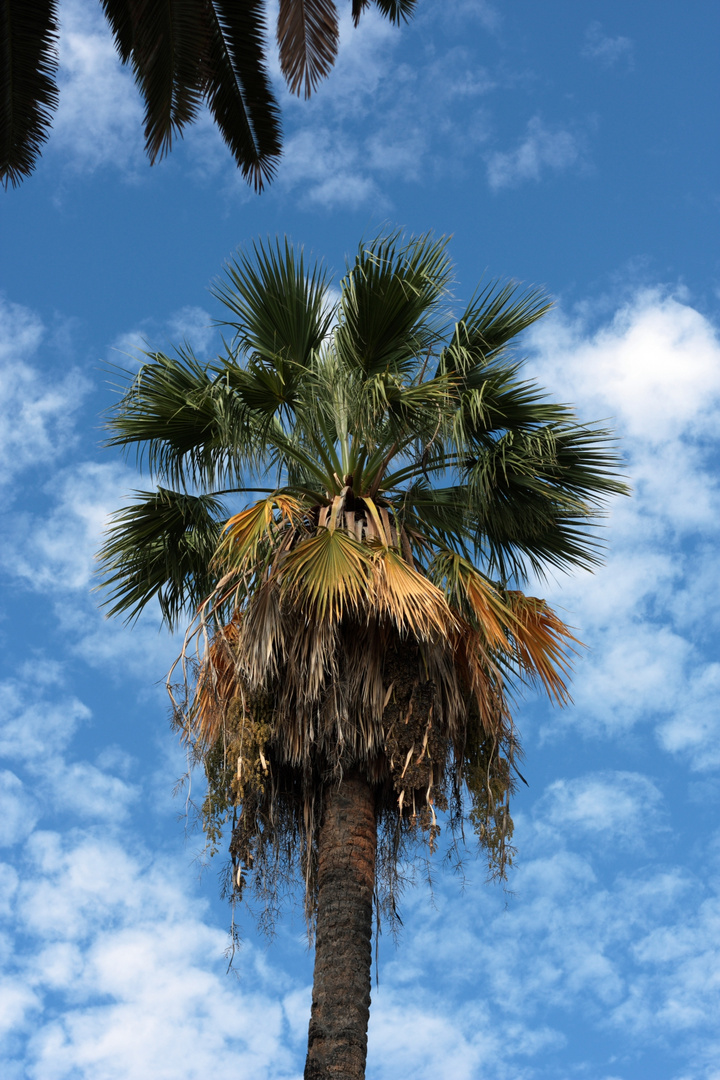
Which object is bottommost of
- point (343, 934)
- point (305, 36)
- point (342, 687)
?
point (343, 934)

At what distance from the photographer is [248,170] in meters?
7.09

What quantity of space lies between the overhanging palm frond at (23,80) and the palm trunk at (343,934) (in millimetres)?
4746

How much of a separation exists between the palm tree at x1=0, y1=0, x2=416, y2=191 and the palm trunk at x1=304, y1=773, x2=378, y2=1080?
4642 mm

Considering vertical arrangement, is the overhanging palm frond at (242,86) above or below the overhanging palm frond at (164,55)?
above

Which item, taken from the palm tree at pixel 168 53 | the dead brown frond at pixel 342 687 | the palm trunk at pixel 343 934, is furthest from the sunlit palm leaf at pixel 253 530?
the palm tree at pixel 168 53

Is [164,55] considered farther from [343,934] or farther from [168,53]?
[343,934]

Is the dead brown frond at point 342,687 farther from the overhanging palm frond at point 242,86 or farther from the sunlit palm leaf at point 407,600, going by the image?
the overhanging palm frond at point 242,86

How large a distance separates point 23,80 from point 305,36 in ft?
4.79

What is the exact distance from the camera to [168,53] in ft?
19.6

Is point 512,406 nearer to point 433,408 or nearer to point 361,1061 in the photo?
point 433,408

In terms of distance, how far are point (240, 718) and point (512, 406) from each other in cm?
332

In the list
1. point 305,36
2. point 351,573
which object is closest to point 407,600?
point 351,573

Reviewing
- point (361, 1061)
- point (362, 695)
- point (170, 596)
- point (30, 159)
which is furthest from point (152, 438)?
point (361, 1061)

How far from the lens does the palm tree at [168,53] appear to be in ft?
18.9
